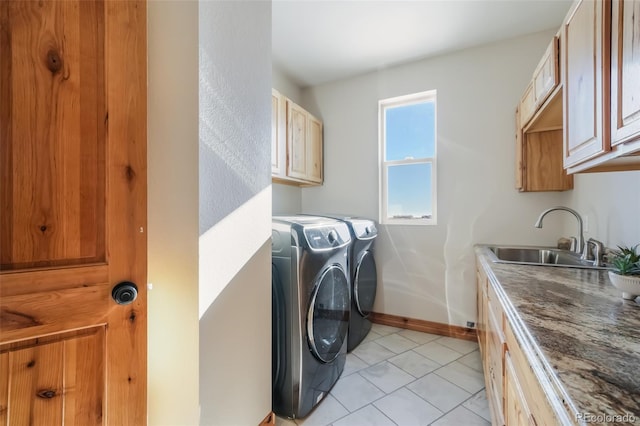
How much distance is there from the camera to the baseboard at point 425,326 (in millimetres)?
2541

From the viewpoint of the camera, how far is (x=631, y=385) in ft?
1.73

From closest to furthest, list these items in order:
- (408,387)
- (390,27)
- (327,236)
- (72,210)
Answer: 1. (72,210)
2. (327,236)
3. (408,387)
4. (390,27)

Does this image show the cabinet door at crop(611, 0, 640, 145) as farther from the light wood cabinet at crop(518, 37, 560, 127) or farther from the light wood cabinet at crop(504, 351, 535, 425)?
Answer: the light wood cabinet at crop(504, 351, 535, 425)

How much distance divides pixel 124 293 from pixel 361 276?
195 centimetres

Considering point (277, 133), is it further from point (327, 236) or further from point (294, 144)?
point (327, 236)

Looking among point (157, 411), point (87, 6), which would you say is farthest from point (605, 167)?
point (157, 411)

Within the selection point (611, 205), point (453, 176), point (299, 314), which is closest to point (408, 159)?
point (453, 176)

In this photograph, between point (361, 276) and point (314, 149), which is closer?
point (361, 276)

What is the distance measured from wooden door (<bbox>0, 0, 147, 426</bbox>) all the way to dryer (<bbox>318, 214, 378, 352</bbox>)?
1.59 meters

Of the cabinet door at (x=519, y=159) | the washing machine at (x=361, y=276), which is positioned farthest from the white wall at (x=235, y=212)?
the cabinet door at (x=519, y=159)

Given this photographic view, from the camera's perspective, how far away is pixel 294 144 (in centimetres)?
263

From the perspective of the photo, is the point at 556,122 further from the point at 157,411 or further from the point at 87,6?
the point at 157,411

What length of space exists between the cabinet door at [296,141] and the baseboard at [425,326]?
171cm

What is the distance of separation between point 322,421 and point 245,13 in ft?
7.27
